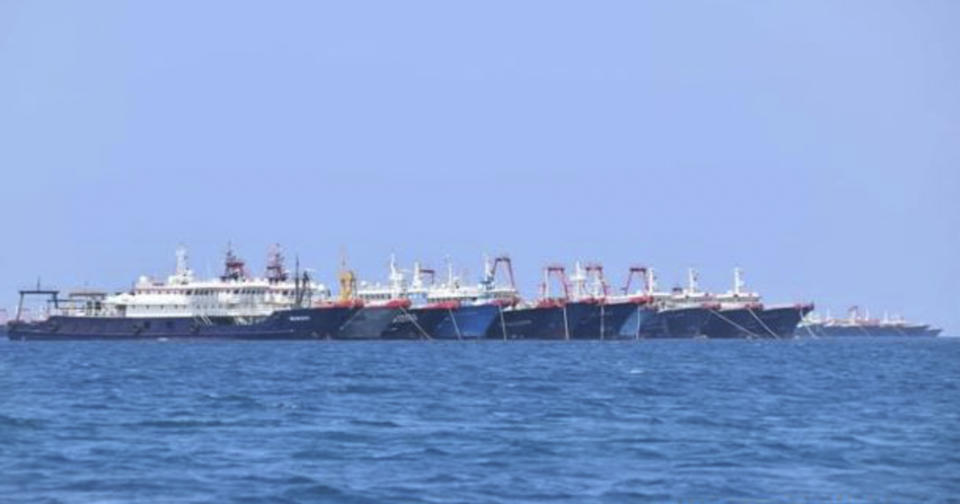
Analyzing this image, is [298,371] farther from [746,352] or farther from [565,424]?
[746,352]

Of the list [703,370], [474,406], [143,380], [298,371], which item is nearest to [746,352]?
[703,370]

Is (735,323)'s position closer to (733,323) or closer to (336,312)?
(733,323)

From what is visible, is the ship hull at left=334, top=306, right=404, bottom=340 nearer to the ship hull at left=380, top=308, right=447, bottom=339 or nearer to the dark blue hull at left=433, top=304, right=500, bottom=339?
the ship hull at left=380, top=308, right=447, bottom=339

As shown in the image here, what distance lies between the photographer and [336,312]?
151375mm

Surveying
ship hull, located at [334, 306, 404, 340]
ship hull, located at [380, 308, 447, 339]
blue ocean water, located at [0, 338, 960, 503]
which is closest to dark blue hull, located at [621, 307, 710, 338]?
ship hull, located at [380, 308, 447, 339]

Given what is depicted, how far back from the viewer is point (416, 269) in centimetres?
18238

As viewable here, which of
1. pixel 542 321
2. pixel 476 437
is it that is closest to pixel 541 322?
pixel 542 321

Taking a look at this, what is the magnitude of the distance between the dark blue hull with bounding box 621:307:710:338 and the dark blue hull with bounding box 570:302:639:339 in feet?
29.7

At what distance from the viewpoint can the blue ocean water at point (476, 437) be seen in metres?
33.9

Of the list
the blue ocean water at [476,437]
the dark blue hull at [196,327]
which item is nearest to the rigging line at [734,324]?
the dark blue hull at [196,327]

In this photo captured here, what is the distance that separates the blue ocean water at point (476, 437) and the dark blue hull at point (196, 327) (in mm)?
68585

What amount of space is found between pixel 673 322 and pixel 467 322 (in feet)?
105

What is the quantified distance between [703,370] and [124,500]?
57502 mm

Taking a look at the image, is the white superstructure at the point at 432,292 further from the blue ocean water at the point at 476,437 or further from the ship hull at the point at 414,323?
the blue ocean water at the point at 476,437
